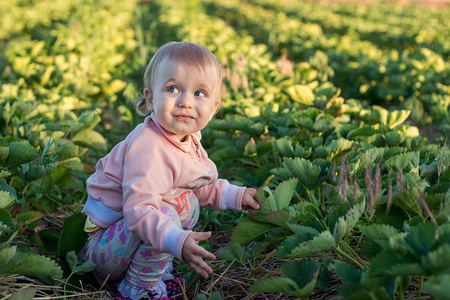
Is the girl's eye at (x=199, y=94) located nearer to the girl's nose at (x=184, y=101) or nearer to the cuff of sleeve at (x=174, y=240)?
the girl's nose at (x=184, y=101)

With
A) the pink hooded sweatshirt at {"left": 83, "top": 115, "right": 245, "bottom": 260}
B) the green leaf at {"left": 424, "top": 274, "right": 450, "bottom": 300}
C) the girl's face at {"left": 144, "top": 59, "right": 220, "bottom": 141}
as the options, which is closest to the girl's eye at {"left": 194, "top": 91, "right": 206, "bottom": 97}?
the girl's face at {"left": 144, "top": 59, "right": 220, "bottom": 141}

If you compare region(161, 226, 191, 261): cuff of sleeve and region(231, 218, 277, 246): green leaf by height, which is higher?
region(161, 226, 191, 261): cuff of sleeve

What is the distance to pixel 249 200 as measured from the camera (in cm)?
178

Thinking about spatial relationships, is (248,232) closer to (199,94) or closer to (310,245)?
(310,245)

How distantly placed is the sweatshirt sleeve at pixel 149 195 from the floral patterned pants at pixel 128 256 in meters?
0.12

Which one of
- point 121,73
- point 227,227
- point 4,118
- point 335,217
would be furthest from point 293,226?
point 121,73

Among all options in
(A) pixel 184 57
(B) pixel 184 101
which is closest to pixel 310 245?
(B) pixel 184 101

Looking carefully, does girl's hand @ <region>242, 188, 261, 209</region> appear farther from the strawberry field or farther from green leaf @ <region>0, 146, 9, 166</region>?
green leaf @ <region>0, 146, 9, 166</region>

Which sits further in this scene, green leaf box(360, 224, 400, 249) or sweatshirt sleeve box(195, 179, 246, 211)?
sweatshirt sleeve box(195, 179, 246, 211)

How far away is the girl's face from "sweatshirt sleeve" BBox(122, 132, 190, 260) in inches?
4.2

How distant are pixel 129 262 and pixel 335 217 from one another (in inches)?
28.8

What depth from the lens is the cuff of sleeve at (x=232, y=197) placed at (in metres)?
1.81

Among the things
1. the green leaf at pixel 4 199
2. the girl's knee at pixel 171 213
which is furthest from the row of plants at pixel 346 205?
the green leaf at pixel 4 199

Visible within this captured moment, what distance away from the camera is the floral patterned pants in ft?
5.23
